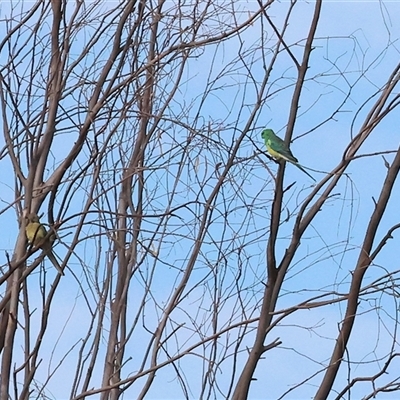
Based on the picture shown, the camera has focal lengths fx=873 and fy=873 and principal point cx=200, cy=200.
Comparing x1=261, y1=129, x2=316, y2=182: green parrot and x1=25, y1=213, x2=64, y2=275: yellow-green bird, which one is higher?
x1=261, y1=129, x2=316, y2=182: green parrot

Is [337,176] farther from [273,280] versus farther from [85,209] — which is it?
[85,209]

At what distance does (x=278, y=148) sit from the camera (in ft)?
11.7

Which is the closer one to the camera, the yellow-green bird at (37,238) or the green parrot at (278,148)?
the yellow-green bird at (37,238)

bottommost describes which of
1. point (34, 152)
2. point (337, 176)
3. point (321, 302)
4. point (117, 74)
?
point (321, 302)

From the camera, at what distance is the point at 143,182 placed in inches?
134

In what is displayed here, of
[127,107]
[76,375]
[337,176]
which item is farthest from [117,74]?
[76,375]

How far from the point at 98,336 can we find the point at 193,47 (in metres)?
1.09

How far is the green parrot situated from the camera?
3127 mm

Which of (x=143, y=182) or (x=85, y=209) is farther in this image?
(x=143, y=182)

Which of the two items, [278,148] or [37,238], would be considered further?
[278,148]

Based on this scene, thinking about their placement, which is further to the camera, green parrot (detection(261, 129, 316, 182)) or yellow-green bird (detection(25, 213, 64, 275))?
green parrot (detection(261, 129, 316, 182))

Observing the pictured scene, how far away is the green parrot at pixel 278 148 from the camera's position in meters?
3.13

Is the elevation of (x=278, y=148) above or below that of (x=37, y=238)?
above

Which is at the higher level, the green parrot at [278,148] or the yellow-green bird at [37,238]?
the green parrot at [278,148]
